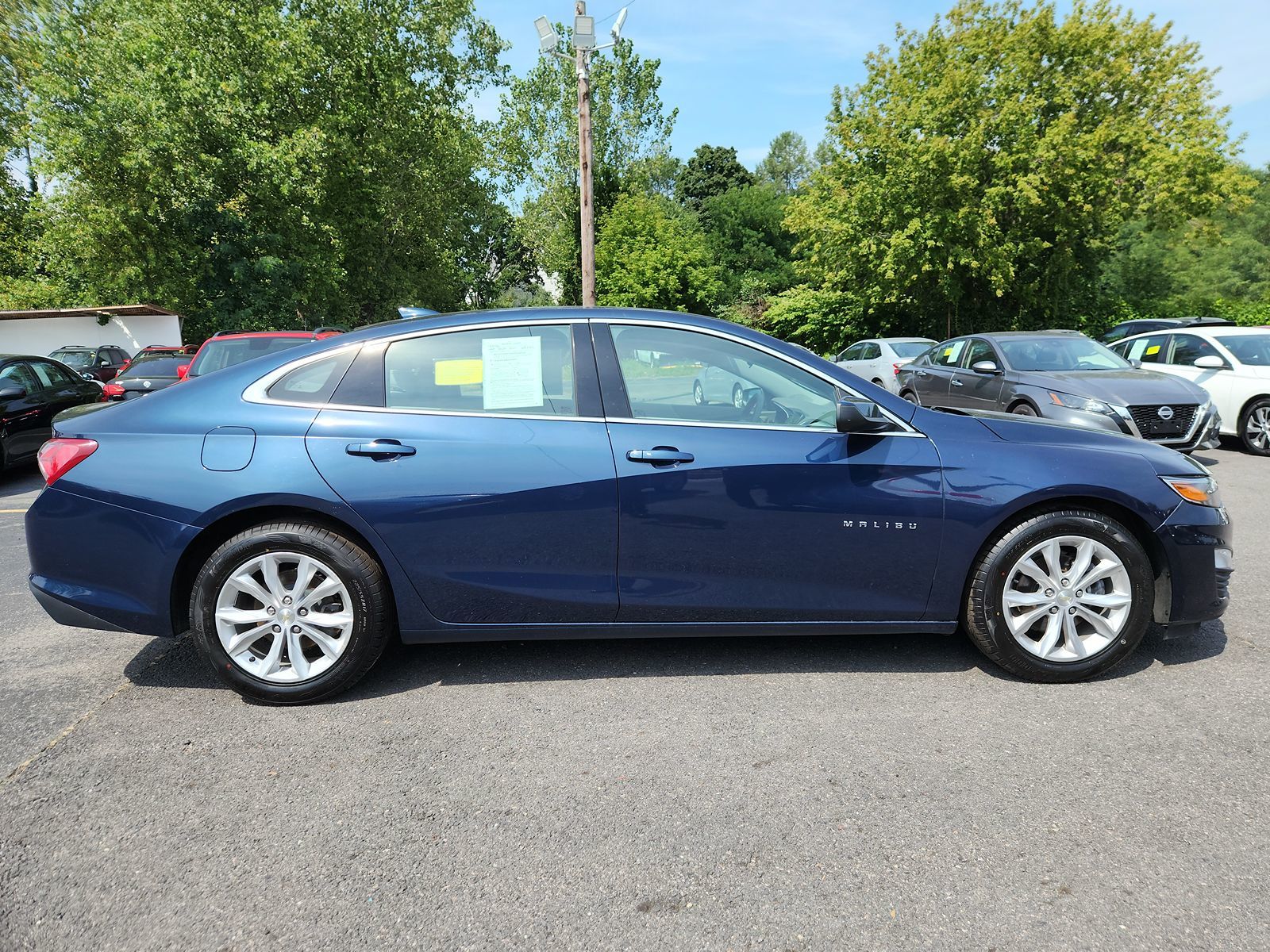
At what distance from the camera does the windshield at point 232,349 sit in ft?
29.9

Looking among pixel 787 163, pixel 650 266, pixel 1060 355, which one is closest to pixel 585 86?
pixel 1060 355

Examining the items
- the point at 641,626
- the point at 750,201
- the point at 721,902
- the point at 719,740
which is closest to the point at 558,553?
the point at 641,626

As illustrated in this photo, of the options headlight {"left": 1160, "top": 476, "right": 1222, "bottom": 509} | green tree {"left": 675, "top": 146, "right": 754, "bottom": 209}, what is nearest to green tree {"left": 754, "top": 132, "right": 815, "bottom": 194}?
green tree {"left": 675, "top": 146, "right": 754, "bottom": 209}

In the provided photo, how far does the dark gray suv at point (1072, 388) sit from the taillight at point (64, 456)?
661 cm

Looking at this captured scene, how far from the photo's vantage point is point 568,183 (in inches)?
1636

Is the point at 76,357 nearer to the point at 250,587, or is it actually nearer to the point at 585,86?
the point at 585,86

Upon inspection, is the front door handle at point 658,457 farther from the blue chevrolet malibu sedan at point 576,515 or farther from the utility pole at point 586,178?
the utility pole at point 586,178

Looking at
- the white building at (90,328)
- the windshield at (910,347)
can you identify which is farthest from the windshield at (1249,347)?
the white building at (90,328)

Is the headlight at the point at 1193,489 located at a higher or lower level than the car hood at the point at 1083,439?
lower

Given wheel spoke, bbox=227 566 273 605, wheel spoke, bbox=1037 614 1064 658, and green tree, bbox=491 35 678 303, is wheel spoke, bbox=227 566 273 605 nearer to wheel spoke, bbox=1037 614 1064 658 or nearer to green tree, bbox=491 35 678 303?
wheel spoke, bbox=1037 614 1064 658

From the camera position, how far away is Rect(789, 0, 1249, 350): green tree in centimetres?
2259

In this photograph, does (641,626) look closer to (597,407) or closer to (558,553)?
(558,553)

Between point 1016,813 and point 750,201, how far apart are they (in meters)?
54.9

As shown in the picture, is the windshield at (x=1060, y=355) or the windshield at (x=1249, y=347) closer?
the windshield at (x=1060, y=355)
